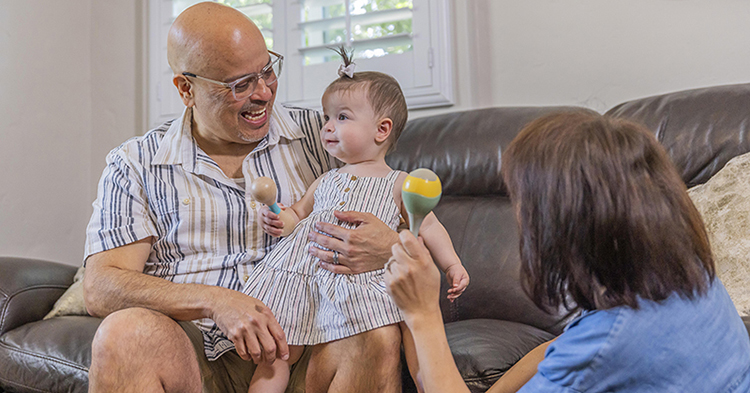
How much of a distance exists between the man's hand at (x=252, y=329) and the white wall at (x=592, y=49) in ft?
4.99

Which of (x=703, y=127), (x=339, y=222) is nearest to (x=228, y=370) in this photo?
(x=339, y=222)

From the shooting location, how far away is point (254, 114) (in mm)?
1441

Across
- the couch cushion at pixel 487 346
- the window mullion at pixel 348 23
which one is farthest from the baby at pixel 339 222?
the window mullion at pixel 348 23

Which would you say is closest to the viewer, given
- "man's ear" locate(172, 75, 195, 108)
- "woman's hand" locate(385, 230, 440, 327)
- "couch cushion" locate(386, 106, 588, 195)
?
"woman's hand" locate(385, 230, 440, 327)

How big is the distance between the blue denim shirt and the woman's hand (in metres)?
0.19

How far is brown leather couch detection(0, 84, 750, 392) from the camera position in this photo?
150cm

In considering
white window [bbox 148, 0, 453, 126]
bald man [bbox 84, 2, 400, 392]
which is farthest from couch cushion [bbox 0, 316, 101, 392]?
white window [bbox 148, 0, 453, 126]

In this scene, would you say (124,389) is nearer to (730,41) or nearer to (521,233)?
(521,233)

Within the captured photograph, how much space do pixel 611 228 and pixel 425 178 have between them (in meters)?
0.26

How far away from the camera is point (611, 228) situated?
2.25 feet

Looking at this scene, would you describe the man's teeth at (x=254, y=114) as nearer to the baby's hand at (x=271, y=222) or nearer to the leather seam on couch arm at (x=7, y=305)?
the baby's hand at (x=271, y=222)

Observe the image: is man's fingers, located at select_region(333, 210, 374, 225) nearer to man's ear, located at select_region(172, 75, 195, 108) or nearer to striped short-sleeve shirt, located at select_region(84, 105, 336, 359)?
striped short-sleeve shirt, located at select_region(84, 105, 336, 359)

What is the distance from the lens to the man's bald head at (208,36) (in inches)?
54.8

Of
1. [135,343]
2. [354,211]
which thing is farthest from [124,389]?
[354,211]
